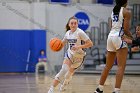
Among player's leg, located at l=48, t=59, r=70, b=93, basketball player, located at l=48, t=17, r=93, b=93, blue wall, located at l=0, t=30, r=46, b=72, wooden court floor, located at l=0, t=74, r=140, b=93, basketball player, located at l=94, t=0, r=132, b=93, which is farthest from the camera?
blue wall, located at l=0, t=30, r=46, b=72

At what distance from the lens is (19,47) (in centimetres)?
1739

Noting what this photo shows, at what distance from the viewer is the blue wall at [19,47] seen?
56.4 ft

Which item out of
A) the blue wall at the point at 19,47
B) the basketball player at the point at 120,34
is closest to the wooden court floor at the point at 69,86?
the basketball player at the point at 120,34

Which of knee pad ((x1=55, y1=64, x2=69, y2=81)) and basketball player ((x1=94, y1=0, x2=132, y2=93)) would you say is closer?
basketball player ((x1=94, y1=0, x2=132, y2=93))

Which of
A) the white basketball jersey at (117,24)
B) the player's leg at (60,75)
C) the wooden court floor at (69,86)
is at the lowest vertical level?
the wooden court floor at (69,86)

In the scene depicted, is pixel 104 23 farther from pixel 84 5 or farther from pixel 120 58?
pixel 120 58

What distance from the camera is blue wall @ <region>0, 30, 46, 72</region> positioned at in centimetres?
1720

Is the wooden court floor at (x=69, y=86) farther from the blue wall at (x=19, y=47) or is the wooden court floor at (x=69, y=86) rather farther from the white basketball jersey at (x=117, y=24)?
the blue wall at (x=19, y=47)

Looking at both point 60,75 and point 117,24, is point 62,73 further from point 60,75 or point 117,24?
point 117,24

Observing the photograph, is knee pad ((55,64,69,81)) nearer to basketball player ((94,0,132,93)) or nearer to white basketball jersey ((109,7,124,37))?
basketball player ((94,0,132,93))

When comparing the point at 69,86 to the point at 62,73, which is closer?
the point at 62,73

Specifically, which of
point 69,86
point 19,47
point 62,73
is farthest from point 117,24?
point 19,47

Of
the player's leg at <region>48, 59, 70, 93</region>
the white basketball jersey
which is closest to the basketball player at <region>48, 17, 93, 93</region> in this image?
the player's leg at <region>48, 59, 70, 93</region>

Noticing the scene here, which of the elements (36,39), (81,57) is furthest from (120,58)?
(36,39)
